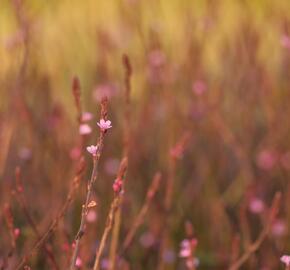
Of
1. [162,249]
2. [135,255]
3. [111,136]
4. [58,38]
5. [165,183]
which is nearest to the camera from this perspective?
[162,249]

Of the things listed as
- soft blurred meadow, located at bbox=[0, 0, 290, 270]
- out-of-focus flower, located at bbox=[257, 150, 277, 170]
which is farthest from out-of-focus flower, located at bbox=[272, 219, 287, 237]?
out-of-focus flower, located at bbox=[257, 150, 277, 170]

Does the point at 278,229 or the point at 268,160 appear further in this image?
the point at 268,160

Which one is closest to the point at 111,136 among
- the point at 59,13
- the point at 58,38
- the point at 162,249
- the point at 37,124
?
the point at 37,124

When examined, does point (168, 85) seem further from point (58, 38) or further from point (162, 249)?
point (58, 38)

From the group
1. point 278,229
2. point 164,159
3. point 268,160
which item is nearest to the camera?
point 278,229

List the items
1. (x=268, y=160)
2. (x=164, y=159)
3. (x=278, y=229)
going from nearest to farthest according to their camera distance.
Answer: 1. (x=278, y=229)
2. (x=268, y=160)
3. (x=164, y=159)

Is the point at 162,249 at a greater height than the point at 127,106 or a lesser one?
lesser

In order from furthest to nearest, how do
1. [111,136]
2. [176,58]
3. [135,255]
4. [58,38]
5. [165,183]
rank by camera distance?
[58,38], [176,58], [111,136], [165,183], [135,255]

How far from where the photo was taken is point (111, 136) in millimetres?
2859

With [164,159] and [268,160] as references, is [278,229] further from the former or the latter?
[164,159]

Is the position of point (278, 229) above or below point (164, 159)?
above

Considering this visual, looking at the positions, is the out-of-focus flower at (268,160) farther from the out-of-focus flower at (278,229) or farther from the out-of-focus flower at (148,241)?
the out-of-focus flower at (148,241)

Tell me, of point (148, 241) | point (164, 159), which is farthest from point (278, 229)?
point (164, 159)

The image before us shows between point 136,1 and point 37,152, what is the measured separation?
2.05 feet
